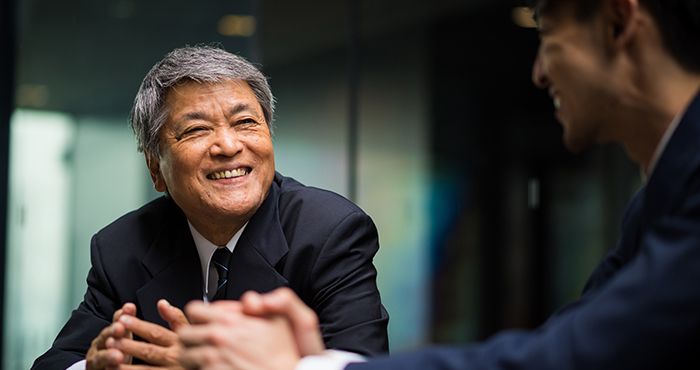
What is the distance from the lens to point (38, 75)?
3.83 meters

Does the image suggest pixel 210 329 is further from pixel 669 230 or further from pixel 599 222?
pixel 599 222

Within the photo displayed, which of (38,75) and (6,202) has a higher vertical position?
(38,75)

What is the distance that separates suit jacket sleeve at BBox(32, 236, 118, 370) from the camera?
1646 millimetres

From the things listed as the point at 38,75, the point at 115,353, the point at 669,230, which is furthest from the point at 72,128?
the point at 669,230

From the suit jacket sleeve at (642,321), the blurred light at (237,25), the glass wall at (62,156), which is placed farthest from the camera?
the blurred light at (237,25)

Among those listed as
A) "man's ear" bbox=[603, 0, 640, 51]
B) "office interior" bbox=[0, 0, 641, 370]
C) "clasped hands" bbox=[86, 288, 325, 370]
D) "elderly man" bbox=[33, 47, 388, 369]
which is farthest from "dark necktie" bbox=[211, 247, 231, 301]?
"office interior" bbox=[0, 0, 641, 370]

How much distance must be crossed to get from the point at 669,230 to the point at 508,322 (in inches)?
162

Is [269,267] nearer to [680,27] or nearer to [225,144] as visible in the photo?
[225,144]

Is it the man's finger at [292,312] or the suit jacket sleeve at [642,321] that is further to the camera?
the man's finger at [292,312]

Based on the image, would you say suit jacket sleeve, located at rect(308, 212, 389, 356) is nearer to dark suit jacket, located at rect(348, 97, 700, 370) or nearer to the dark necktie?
the dark necktie

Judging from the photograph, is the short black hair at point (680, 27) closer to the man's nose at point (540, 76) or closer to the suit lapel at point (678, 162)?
the suit lapel at point (678, 162)

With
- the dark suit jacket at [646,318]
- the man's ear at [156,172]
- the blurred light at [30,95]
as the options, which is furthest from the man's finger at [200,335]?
the blurred light at [30,95]

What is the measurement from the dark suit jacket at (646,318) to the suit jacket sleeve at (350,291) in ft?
2.18

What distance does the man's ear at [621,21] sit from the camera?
2.75 ft
